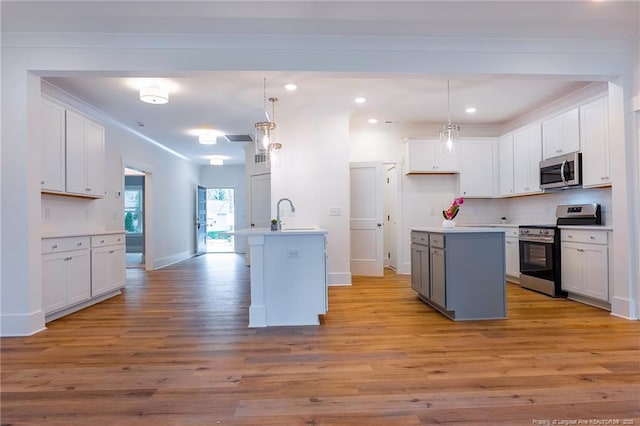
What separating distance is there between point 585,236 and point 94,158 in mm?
6413

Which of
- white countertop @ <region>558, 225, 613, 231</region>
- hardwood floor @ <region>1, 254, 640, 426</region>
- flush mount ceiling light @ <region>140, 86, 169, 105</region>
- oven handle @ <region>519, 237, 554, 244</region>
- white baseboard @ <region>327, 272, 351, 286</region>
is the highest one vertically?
flush mount ceiling light @ <region>140, 86, 169, 105</region>

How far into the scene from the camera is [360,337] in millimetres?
3021

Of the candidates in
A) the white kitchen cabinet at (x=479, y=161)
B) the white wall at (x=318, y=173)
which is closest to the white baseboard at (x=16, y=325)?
the white wall at (x=318, y=173)

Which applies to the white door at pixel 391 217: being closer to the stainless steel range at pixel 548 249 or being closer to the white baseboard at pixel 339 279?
the white baseboard at pixel 339 279

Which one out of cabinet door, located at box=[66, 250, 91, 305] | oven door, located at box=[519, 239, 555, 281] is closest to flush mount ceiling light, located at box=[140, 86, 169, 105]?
cabinet door, located at box=[66, 250, 91, 305]

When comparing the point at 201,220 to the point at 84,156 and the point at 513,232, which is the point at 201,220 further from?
the point at 513,232

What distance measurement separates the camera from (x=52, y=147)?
153 inches

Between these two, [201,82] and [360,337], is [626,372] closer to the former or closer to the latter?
[360,337]

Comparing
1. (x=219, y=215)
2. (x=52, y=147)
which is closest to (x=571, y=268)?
(x=52, y=147)

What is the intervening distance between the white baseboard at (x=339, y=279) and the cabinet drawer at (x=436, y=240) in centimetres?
185

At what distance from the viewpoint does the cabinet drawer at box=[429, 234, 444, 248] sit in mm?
3617

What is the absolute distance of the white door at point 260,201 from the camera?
7.88 meters

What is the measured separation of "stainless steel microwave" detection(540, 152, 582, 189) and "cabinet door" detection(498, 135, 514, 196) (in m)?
0.75

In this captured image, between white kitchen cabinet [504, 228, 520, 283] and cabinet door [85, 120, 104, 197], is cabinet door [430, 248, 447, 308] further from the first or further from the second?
cabinet door [85, 120, 104, 197]
